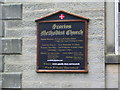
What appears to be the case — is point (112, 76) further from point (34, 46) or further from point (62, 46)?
point (34, 46)

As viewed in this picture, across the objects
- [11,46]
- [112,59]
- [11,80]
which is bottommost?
[11,80]

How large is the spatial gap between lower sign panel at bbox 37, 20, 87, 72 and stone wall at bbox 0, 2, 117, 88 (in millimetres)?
142

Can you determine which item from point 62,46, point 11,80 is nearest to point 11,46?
point 11,80

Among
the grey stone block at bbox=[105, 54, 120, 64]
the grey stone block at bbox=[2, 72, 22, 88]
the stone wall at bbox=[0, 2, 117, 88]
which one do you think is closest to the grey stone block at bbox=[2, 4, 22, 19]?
the stone wall at bbox=[0, 2, 117, 88]

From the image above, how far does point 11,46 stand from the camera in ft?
25.9

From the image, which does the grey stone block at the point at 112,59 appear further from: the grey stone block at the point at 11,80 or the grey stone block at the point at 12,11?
the grey stone block at the point at 12,11

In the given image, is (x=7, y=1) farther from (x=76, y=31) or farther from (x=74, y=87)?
(x=74, y=87)

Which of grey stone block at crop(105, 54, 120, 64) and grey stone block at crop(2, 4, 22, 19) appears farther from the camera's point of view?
grey stone block at crop(2, 4, 22, 19)

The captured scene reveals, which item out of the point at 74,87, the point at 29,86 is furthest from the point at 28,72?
the point at 74,87

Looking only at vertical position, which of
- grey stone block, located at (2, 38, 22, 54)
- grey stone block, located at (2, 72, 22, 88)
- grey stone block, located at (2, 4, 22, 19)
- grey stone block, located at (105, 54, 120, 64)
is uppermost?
grey stone block, located at (2, 4, 22, 19)

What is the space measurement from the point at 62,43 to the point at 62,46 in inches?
3.0

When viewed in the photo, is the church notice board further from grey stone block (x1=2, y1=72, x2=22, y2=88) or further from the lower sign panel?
grey stone block (x1=2, y1=72, x2=22, y2=88)

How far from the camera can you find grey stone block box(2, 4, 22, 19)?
790 centimetres

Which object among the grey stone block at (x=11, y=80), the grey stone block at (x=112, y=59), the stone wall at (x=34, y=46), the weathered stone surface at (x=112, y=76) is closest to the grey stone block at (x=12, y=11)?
the stone wall at (x=34, y=46)
